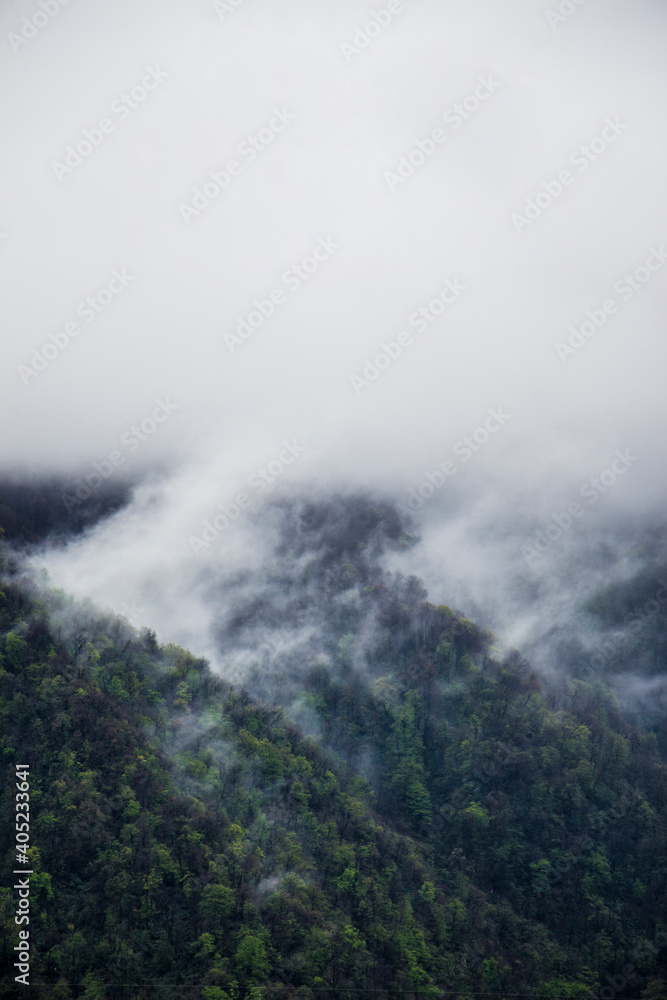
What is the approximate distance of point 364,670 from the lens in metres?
180

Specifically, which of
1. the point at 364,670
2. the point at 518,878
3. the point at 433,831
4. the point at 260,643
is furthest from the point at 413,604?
the point at 518,878

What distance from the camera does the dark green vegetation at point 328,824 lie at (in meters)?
103

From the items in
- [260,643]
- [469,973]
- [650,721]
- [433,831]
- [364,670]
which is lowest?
[469,973]

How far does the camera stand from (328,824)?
13025 centimetres

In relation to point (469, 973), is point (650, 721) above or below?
above

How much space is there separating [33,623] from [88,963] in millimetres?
55598

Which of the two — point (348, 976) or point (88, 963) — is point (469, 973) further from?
point (88, 963)

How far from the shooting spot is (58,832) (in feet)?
349

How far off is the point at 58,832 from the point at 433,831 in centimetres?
8023

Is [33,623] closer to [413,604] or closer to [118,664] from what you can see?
[118,664]

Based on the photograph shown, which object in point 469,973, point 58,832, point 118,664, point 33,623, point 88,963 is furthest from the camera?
point 118,664

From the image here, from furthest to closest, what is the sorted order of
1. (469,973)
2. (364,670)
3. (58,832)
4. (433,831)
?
(364,670)
(433,831)
(469,973)
(58,832)

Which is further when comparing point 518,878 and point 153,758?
point 518,878

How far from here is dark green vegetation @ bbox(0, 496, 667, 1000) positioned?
337ft
